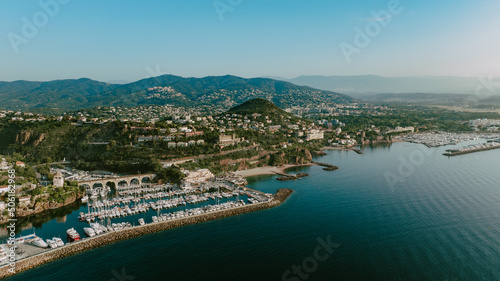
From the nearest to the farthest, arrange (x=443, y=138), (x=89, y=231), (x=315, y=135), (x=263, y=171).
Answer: (x=89, y=231) < (x=263, y=171) < (x=315, y=135) < (x=443, y=138)

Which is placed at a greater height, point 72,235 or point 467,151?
point 72,235

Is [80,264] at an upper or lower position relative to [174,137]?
lower

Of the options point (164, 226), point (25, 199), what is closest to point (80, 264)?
point (164, 226)

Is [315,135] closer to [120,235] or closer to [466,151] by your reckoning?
[466,151]

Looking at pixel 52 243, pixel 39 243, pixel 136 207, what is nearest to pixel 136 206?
pixel 136 207

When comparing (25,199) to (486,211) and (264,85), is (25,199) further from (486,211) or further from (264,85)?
(264,85)

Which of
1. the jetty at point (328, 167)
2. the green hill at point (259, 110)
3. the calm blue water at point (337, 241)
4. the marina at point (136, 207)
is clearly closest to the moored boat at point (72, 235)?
the marina at point (136, 207)
